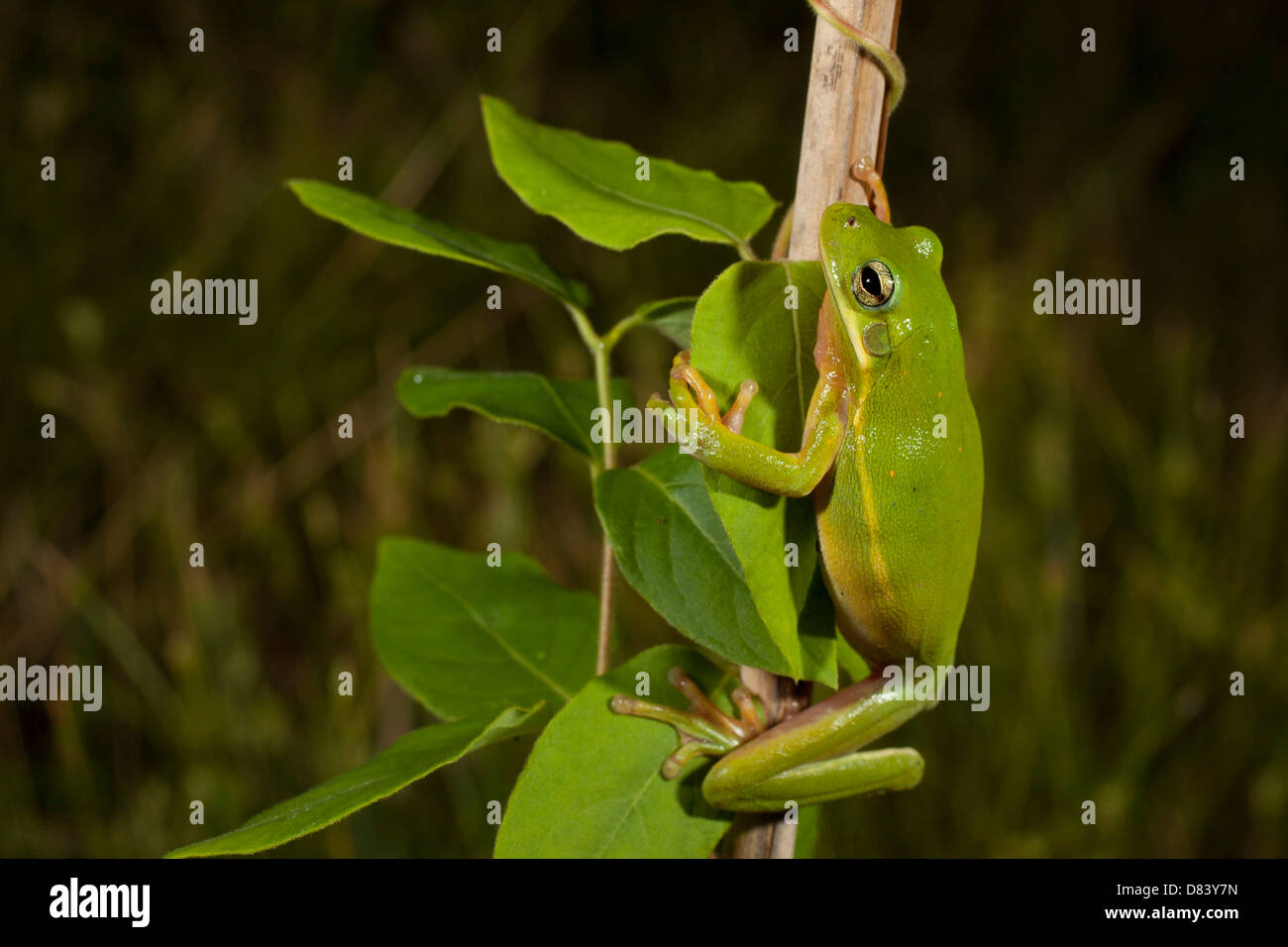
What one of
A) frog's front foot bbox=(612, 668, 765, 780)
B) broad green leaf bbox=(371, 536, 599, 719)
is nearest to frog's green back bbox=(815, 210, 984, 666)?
Result: frog's front foot bbox=(612, 668, 765, 780)

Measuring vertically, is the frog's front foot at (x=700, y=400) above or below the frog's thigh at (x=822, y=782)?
above

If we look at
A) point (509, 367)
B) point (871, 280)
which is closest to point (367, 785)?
point (871, 280)

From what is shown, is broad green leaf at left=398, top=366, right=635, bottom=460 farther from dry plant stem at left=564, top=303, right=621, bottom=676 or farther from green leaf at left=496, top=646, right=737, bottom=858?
green leaf at left=496, top=646, right=737, bottom=858

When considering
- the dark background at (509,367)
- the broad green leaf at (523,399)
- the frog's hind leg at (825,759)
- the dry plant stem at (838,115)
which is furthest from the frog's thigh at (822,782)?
the dark background at (509,367)

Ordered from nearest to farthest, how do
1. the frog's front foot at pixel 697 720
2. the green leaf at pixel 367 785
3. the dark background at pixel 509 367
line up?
the green leaf at pixel 367 785, the frog's front foot at pixel 697 720, the dark background at pixel 509 367

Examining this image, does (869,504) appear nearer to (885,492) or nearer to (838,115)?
(885,492)

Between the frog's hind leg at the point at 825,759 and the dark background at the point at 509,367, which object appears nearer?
the frog's hind leg at the point at 825,759

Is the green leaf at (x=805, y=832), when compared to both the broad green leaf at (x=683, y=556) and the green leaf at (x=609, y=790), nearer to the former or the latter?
the green leaf at (x=609, y=790)
